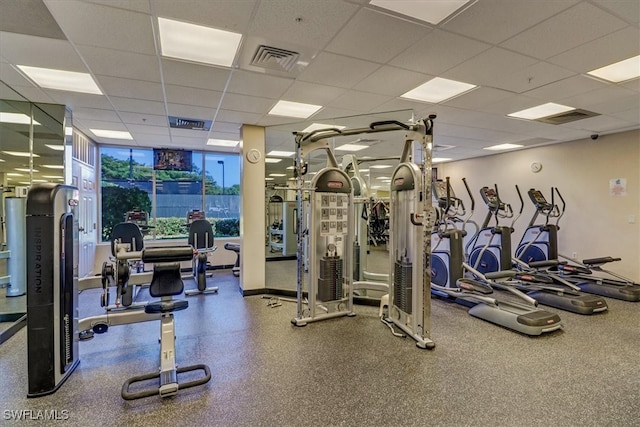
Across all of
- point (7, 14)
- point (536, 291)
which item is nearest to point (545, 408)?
point (536, 291)

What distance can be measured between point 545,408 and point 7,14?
186 inches

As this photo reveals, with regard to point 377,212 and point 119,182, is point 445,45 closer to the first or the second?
point 377,212

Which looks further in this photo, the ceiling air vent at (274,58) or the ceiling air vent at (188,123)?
the ceiling air vent at (188,123)

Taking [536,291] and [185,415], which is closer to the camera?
[185,415]

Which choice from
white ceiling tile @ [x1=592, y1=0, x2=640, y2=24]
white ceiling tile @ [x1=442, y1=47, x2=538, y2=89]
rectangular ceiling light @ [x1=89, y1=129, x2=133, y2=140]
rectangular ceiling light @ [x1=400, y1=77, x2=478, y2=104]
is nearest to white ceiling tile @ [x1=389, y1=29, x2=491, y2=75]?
white ceiling tile @ [x1=442, y1=47, x2=538, y2=89]

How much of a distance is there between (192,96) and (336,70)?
72.3 inches

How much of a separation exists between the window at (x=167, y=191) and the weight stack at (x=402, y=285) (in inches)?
188

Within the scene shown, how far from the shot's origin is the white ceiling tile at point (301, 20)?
6.91 ft

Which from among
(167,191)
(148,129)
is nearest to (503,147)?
(148,129)

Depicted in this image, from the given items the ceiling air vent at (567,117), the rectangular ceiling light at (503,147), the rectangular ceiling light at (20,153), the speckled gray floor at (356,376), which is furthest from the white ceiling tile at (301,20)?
the rectangular ceiling light at (503,147)

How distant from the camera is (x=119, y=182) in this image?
6.81 metres

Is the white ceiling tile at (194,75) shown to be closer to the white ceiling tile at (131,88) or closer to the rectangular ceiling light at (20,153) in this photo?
the white ceiling tile at (131,88)

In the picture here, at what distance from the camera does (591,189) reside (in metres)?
6.08

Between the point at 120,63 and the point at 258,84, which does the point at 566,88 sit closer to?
the point at 258,84
